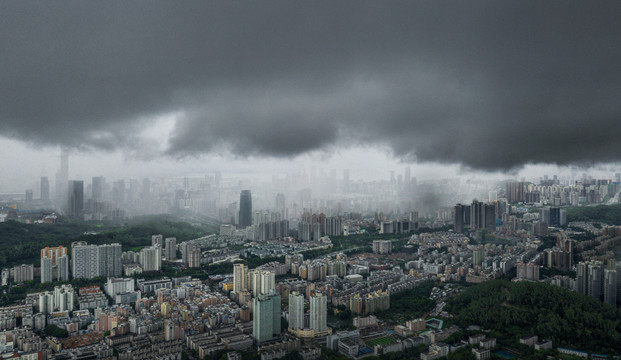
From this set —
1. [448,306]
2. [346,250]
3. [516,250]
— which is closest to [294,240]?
[346,250]

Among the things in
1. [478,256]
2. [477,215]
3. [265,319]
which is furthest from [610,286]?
[477,215]

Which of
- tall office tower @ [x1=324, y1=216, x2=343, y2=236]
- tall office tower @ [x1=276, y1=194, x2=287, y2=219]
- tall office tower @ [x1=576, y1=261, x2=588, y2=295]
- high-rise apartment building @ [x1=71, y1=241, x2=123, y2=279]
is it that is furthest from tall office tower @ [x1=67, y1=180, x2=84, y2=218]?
tall office tower @ [x1=576, y1=261, x2=588, y2=295]

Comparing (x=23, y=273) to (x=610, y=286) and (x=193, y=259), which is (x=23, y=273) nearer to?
(x=193, y=259)

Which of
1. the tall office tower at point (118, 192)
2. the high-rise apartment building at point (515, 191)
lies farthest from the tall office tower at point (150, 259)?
the high-rise apartment building at point (515, 191)

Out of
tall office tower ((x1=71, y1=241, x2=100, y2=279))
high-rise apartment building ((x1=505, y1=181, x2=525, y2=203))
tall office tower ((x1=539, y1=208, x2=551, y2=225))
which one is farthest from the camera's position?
high-rise apartment building ((x1=505, y1=181, x2=525, y2=203))

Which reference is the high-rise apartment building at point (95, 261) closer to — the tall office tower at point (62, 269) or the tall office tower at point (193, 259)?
the tall office tower at point (62, 269)

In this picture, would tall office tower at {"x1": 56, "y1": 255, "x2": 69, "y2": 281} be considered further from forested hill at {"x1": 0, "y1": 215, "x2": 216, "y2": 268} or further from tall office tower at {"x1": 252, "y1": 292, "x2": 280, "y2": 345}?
tall office tower at {"x1": 252, "y1": 292, "x2": 280, "y2": 345}

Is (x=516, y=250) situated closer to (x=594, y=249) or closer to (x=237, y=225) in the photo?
(x=594, y=249)

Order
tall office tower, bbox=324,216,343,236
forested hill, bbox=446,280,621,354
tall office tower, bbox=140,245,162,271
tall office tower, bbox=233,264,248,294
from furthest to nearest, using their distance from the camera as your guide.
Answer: tall office tower, bbox=324,216,343,236, tall office tower, bbox=140,245,162,271, tall office tower, bbox=233,264,248,294, forested hill, bbox=446,280,621,354
